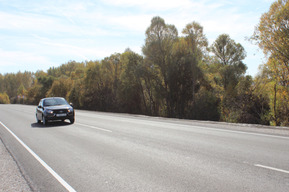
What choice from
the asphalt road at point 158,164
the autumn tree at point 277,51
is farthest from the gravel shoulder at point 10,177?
the autumn tree at point 277,51

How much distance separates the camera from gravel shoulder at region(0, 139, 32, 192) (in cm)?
446

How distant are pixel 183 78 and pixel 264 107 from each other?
13477 millimetres

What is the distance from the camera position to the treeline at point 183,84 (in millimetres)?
16094

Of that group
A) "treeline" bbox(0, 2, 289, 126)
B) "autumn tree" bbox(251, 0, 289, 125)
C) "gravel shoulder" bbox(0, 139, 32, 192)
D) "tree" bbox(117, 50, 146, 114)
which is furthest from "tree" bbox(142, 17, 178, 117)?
"gravel shoulder" bbox(0, 139, 32, 192)

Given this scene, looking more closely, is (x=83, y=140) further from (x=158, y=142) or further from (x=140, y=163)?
(x=140, y=163)

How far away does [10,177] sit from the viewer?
514cm

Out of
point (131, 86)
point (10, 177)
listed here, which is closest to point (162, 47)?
point (131, 86)

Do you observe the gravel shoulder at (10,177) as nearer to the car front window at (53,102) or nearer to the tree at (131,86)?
the car front window at (53,102)

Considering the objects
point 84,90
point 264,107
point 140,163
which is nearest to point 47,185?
point 140,163

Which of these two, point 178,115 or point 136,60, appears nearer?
point 178,115

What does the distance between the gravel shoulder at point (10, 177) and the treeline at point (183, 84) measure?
1353 centimetres

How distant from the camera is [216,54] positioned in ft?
161

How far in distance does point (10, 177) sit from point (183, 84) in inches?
1004

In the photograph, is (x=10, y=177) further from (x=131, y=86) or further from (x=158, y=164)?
(x=131, y=86)
